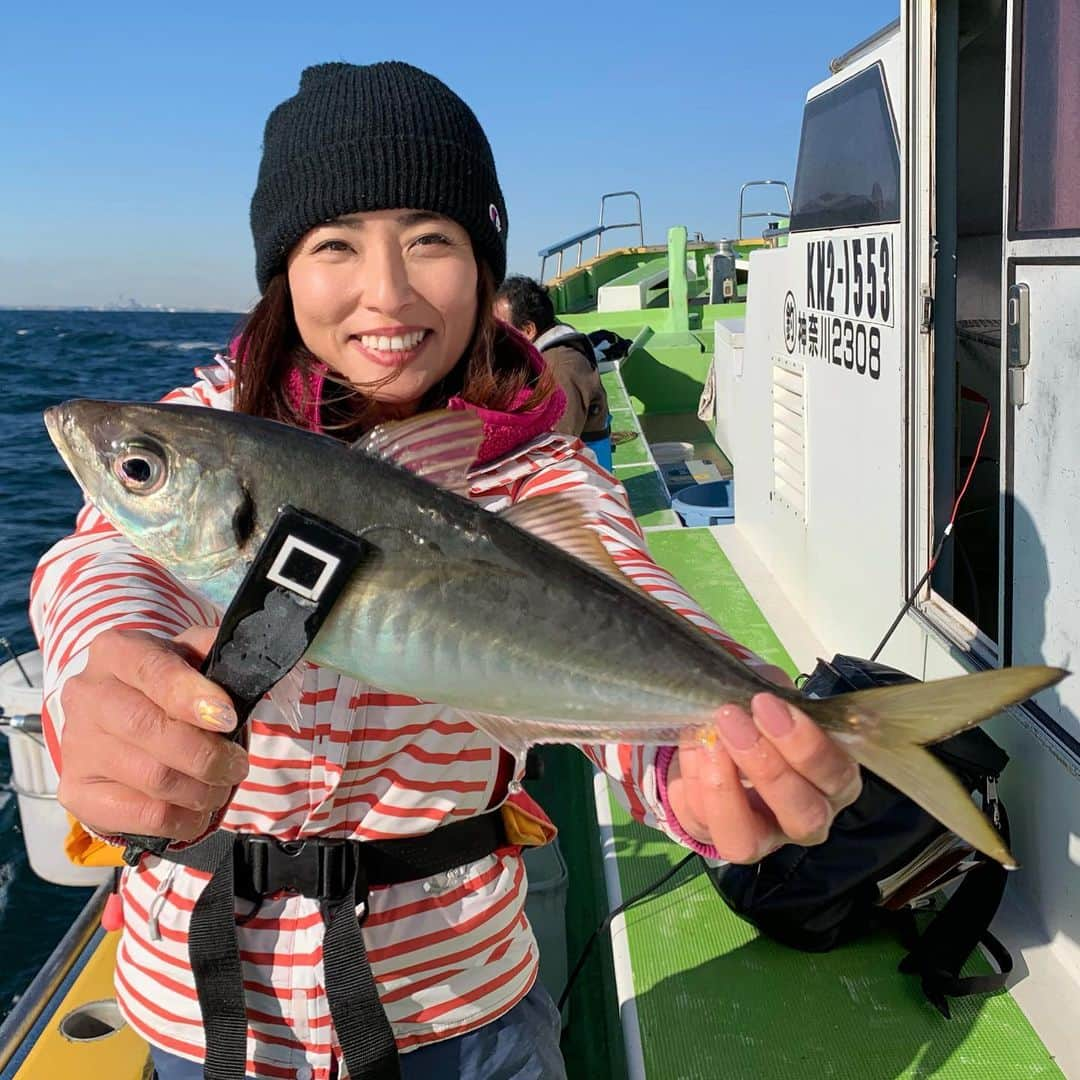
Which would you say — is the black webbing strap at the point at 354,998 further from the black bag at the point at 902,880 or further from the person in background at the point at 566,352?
the person in background at the point at 566,352

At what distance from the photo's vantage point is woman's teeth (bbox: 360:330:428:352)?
6.35 feet

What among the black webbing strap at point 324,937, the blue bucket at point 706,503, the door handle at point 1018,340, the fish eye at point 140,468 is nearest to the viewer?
the fish eye at point 140,468

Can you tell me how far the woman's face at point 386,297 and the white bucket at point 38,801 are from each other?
2491 millimetres

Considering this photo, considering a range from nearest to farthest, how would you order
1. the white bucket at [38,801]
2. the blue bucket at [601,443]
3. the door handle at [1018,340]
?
the door handle at [1018,340], the white bucket at [38,801], the blue bucket at [601,443]

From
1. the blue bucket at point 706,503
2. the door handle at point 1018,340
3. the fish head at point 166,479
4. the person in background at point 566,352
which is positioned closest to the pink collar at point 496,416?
the fish head at point 166,479

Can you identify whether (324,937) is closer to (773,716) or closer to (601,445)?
(773,716)

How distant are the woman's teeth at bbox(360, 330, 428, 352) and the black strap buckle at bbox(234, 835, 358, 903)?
963mm

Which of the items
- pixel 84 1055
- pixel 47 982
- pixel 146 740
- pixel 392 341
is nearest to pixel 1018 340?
pixel 392 341

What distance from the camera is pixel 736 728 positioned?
1.42 meters

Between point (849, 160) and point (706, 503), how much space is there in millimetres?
5072

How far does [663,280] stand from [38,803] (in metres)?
18.5

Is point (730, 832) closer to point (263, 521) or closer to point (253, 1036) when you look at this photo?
point (263, 521)

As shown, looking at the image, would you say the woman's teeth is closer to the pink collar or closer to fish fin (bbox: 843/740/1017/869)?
the pink collar

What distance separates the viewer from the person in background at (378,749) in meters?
1.52
